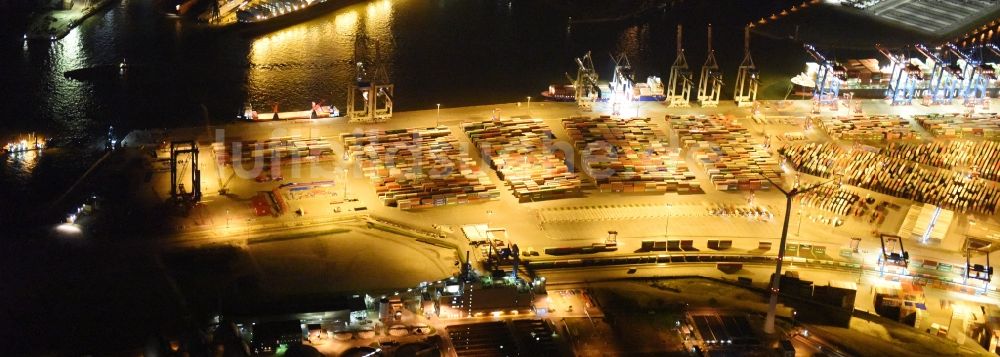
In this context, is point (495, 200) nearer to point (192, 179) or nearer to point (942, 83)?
point (192, 179)

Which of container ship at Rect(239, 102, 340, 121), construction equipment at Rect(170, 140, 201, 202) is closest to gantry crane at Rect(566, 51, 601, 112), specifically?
container ship at Rect(239, 102, 340, 121)

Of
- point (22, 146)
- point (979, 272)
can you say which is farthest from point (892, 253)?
point (22, 146)

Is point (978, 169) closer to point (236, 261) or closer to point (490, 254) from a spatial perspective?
point (490, 254)

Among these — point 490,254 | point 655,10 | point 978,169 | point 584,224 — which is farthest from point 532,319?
point 655,10

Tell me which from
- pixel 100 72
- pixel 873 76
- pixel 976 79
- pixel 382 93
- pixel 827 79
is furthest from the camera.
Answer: pixel 873 76

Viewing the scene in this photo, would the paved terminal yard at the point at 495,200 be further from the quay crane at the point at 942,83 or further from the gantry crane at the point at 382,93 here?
the quay crane at the point at 942,83

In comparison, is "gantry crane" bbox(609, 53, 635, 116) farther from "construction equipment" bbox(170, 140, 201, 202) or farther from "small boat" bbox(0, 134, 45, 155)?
"small boat" bbox(0, 134, 45, 155)
